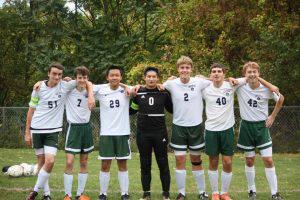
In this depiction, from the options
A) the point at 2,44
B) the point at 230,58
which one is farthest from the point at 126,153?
the point at 2,44

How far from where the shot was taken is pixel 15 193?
878cm

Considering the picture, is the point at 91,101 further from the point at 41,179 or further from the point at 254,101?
the point at 254,101

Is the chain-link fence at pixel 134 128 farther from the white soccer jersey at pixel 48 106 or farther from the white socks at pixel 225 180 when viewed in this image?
the white soccer jersey at pixel 48 106

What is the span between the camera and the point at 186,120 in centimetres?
805

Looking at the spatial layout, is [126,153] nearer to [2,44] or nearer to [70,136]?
[70,136]

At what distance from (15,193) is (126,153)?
2.31 m

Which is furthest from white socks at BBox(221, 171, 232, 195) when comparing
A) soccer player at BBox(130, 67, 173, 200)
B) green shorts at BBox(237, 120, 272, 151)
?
soccer player at BBox(130, 67, 173, 200)

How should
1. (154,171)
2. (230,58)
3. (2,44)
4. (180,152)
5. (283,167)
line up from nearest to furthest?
1. (180,152)
2. (154,171)
3. (283,167)
4. (230,58)
5. (2,44)

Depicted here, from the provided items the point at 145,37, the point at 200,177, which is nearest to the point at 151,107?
the point at 200,177

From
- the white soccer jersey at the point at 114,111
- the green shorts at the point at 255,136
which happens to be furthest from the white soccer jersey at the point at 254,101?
the white soccer jersey at the point at 114,111

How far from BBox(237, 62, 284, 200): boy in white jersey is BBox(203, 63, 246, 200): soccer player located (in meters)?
0.37

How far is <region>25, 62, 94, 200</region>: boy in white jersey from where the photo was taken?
8062mm

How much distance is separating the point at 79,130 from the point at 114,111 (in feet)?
2.24

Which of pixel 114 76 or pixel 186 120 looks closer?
pixel 186 120
